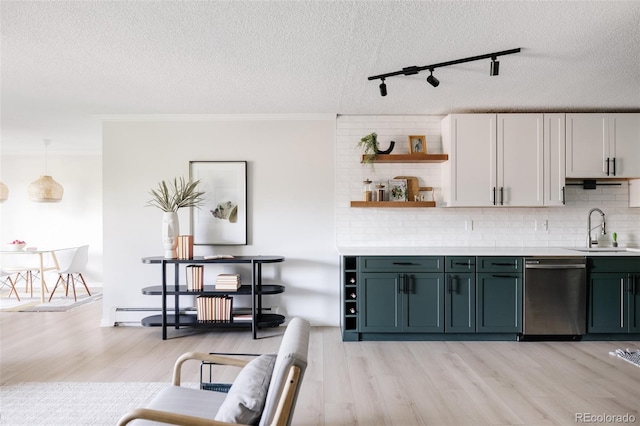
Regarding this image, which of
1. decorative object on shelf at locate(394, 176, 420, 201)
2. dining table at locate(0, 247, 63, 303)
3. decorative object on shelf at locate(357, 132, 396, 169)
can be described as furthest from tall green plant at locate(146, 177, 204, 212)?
dining table at locate(0, 247, 63, 303)

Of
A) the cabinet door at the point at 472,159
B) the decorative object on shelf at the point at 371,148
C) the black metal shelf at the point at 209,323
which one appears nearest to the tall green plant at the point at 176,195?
the black metal shelf at the point at 209,323

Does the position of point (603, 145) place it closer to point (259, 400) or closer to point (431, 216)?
point (431, 216)

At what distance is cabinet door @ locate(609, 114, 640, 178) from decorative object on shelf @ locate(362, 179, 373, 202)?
253 cm

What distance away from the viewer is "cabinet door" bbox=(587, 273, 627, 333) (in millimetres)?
4242

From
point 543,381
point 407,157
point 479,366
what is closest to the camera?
point 543,381

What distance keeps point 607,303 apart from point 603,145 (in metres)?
1.64

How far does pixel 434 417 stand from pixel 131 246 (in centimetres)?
377

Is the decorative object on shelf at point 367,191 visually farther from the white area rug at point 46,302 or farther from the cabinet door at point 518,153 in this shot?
the white area rug at point 46,302

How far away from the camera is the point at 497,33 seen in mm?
2707

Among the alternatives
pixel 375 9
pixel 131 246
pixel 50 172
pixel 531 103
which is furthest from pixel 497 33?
pixel 50 172

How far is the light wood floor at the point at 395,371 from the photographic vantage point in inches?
108

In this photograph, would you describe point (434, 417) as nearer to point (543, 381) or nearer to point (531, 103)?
point (543, 381)

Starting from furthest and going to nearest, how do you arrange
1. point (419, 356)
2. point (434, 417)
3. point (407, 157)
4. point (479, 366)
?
point (407, 157) < point (419, 356) < point (479, 366) < point (434, 417)

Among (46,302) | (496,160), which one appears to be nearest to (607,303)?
(496,160)
